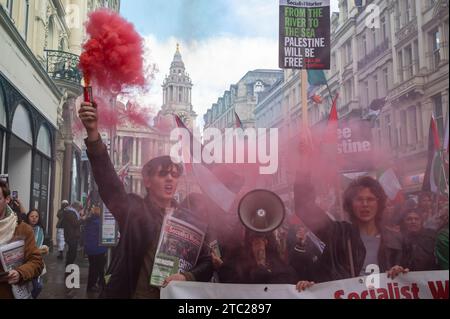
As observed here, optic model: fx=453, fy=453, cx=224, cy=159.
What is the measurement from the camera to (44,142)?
458cm

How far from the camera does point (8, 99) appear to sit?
5328 mm

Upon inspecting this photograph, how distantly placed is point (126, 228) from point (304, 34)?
2.21 metres

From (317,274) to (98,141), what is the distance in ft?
5.99

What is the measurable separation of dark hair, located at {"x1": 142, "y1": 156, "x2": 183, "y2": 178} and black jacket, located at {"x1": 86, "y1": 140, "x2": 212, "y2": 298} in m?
0.22

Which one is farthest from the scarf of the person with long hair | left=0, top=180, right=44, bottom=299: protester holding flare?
the person with long hair

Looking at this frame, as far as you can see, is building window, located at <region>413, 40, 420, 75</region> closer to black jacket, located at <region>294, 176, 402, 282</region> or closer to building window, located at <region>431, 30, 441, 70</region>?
building window, located at <region>431, 30, 441, 70</region>

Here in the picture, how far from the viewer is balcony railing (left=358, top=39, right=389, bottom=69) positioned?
423 centimetres

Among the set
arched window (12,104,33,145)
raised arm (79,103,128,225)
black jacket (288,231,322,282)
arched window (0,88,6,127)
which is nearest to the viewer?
raised arm (79,103,128,225)

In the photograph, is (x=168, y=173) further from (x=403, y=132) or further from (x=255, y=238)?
(x=403, y=132)

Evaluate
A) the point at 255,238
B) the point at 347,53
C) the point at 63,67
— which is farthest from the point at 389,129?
the point at 63,67

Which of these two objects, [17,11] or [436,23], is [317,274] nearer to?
[436,23]

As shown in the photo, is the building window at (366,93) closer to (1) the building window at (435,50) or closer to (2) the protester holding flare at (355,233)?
(1) the building window at (435,50)

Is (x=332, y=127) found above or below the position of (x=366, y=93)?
below
